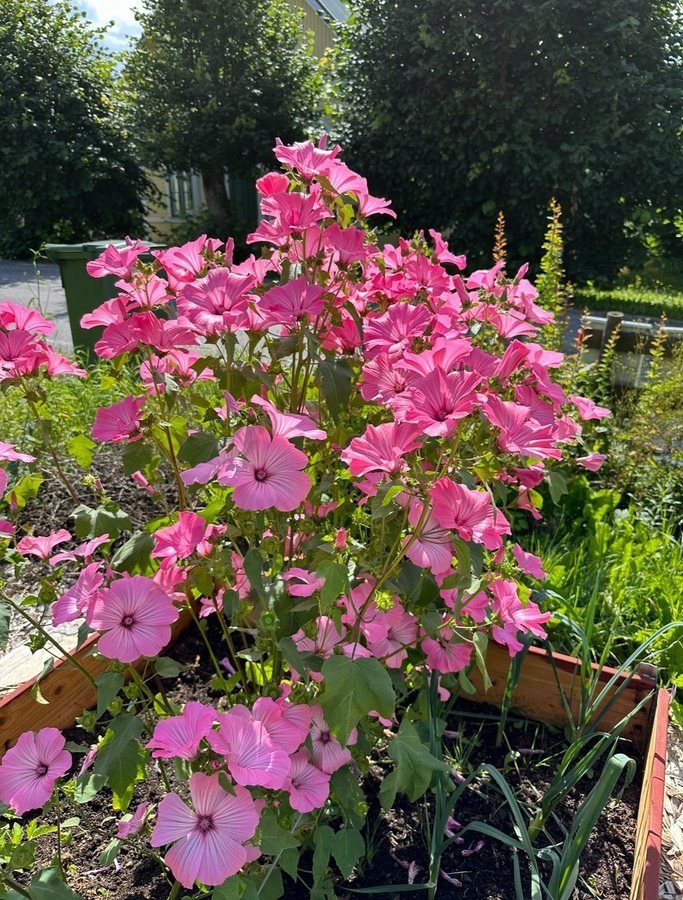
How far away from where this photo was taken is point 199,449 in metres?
1.11

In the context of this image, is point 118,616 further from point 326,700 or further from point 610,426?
point 610,426

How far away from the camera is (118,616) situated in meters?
1.06

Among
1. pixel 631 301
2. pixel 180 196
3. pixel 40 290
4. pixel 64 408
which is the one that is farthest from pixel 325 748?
pixel 180 196

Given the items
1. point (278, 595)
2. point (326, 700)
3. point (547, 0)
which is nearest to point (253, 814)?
point (326, 700)

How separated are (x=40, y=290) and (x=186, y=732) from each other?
9.78 m

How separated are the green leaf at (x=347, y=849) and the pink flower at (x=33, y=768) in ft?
1.61

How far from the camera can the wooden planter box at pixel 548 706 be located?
1421 millimetres

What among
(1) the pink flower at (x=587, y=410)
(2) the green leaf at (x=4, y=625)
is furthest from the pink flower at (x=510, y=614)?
(2) the green leaf at (x=4, y=625)

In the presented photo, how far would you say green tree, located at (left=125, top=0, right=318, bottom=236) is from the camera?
12.1 meters

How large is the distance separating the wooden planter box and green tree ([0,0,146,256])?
13559mm

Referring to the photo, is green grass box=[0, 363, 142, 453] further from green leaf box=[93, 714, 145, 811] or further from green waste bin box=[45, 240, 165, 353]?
green leaf box=[93, 714, 145, 811]

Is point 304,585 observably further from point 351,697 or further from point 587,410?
point 587,410

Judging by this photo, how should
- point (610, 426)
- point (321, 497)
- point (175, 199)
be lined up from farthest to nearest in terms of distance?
point (175, 199), point (610, 426), point (321, 497)

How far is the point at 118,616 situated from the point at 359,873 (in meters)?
0.91
